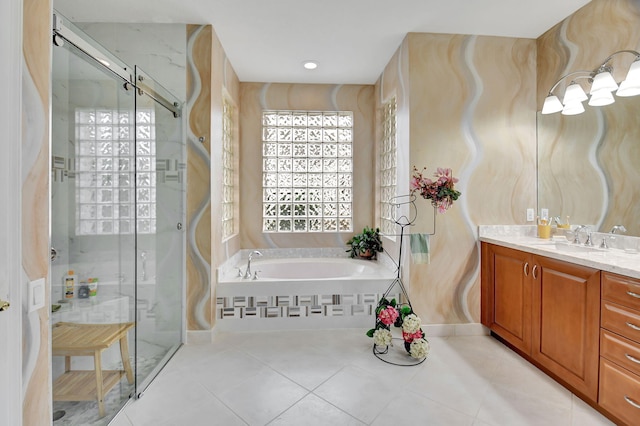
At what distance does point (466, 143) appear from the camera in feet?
9.51

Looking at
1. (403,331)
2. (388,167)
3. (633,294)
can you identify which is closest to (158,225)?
(403,331)

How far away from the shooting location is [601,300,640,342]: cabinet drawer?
158 cm

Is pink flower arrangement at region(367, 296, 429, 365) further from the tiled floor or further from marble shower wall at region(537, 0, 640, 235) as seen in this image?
marble shower wall at region(537, 0, 640, 235)

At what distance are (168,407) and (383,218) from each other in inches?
113

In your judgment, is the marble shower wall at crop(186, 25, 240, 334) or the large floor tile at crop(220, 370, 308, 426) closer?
the large floor tile at crop(220, 370, 308, 426)

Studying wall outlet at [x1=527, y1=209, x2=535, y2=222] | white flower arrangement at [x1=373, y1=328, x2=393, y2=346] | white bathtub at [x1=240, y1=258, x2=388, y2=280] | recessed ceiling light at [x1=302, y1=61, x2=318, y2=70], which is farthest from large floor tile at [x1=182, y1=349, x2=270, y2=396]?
recessed ceiling light at [x1=302, y1=61, x2=318, y2=70]

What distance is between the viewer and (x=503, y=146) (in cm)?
292

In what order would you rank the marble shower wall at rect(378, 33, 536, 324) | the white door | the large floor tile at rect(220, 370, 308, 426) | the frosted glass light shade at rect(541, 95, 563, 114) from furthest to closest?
the marble shower wall at rect(378, 33, 536, 324), the frosted glass light shade at rect(541, 95, 563, 114), the large floor tile at rect(220, 370, 308, 426), the white door

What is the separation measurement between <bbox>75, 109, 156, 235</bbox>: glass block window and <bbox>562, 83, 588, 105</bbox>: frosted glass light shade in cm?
312

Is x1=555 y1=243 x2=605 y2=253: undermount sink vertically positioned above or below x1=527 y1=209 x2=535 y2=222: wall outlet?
below

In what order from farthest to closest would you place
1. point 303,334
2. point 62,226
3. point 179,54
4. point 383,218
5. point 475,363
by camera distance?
1. point 383,218
2. point 303,334
3. point 179,54
4. point 475,363
5. point 62,226

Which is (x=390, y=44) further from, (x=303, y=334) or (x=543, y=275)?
(x=303, y=334)

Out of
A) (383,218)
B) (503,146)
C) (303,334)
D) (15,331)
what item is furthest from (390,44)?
(15,331)

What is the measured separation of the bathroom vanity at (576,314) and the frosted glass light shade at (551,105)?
42.1 inches
